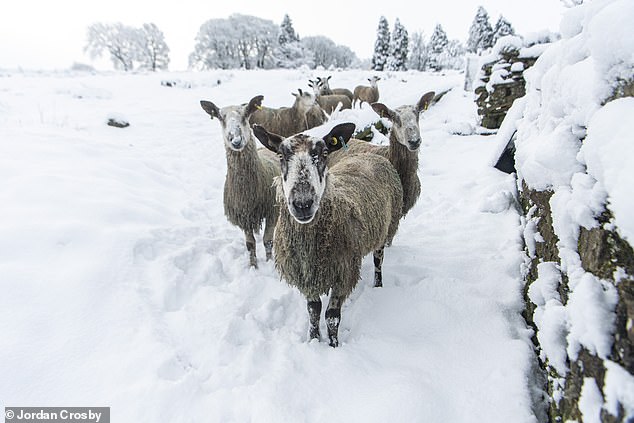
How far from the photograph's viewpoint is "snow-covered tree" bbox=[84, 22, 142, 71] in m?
49.8

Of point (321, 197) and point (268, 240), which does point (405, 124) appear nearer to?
point (321, 197)

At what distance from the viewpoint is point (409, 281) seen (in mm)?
3545

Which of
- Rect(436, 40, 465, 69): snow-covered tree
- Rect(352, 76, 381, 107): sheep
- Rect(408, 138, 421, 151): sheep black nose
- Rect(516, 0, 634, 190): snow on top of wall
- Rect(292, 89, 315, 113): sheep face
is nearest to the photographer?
Rect(516, 0, 634, 190): snow on top of wall

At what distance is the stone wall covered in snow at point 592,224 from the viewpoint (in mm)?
1142

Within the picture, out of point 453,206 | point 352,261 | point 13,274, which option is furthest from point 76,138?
point 453,206

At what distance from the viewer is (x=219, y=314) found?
313cm

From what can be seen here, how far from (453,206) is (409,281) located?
2361mm

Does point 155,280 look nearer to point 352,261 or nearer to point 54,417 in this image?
point 54,417

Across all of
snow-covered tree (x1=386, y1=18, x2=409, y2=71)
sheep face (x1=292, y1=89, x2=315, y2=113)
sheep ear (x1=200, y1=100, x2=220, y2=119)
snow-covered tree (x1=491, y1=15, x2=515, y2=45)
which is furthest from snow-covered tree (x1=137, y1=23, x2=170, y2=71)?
sheep ear (x1=200, y1=100, x2=220, y2=119)

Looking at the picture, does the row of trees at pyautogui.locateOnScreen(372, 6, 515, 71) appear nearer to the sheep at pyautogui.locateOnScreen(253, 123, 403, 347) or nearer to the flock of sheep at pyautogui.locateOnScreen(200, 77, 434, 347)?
the flock of sheep at pyautogui.locateOnScreen(200, 77, 434, 347)

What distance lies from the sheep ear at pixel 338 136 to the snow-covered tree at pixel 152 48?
59357 mm

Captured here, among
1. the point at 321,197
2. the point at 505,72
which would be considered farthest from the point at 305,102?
the point at 321,197

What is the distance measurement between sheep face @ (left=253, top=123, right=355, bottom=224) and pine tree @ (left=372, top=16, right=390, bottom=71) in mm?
46496

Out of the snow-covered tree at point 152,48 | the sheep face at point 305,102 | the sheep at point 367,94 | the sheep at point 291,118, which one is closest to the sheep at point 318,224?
the sheep at point 291,118
